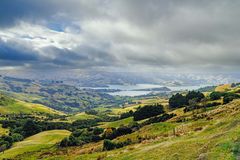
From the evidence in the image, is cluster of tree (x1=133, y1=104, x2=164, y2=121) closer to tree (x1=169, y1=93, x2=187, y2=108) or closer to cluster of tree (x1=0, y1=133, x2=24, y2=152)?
tree (x1=169, y1=93, x2=187, y2=108)

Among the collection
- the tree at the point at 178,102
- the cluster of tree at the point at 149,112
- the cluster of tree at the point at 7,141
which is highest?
the tree at the point at 178,102

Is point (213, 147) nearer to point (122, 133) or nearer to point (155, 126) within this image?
point (155, 126)

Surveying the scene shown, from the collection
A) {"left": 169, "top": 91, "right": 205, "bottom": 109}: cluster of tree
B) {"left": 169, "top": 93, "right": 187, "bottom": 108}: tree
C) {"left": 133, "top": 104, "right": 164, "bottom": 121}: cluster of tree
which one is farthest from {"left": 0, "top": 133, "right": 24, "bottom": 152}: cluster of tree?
{"left": 169, "top": 93, "right": 187, "bottom": 108}: tree

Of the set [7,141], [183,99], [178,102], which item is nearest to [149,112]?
[178,102]

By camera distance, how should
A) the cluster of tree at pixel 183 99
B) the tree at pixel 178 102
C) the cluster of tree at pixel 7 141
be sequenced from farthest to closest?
1. the tree at pixel 178 102
2. the cluster of tree at pixel 183 99
3. the cluster of tree at pixel 7 141

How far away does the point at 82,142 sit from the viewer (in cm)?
11006

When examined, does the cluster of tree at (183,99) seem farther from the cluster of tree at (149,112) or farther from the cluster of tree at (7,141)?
the cluster of tree at (7,141)

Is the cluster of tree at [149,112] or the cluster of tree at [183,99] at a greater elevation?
the cluster of tree at [183,99]

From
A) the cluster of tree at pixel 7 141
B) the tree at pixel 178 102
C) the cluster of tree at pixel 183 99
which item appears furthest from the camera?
the tree at pixel 178 102

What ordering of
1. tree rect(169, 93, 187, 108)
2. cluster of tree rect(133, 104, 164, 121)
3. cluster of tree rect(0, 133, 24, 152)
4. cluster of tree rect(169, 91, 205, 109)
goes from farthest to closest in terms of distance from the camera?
tree rect(169, 93, 187, 108), cluster of tree rect(169, 91, 205, 109), cluster of tree rect(133, 104, 164, 121), cluster of tree rect(0, 133, 24, 152)

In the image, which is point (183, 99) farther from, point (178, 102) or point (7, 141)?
point (7, 141)

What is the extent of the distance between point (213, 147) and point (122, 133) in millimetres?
68002

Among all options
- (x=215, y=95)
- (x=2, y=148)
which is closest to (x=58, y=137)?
(x=2, y=148)

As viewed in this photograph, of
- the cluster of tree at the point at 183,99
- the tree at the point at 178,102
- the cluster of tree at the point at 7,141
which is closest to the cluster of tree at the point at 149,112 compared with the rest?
the tree at the point at 178,102
